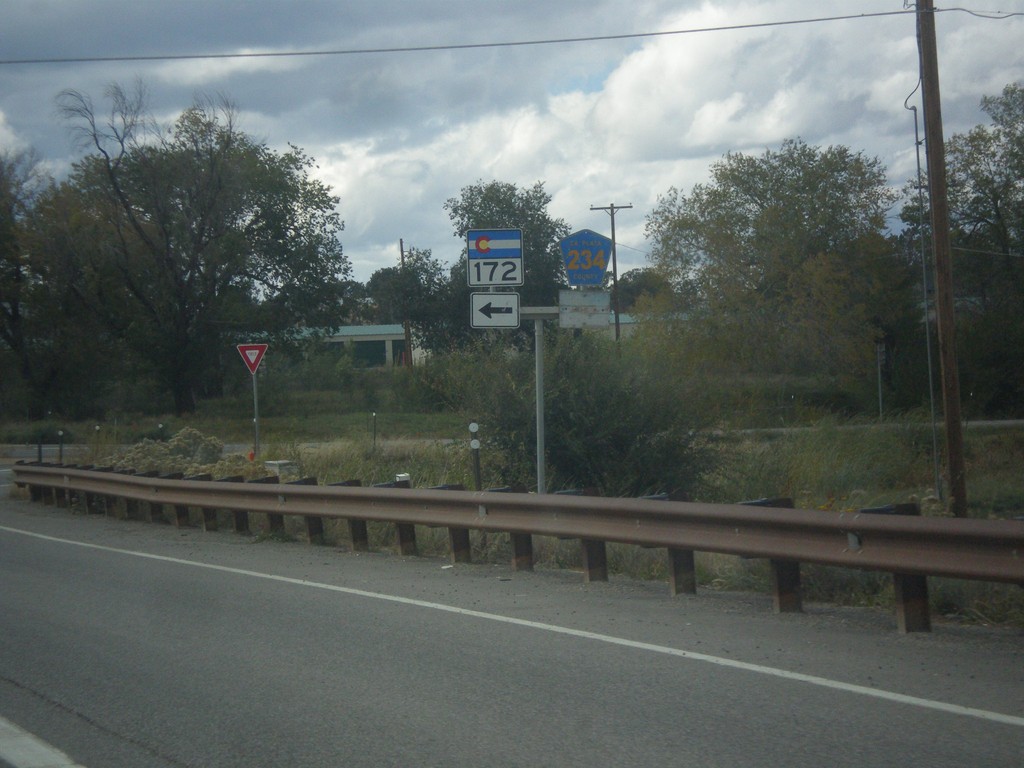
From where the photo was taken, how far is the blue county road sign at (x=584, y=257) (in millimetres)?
11719

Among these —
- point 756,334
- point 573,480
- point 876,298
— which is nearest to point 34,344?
point 756,334

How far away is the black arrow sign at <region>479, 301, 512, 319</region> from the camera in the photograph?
462 inches

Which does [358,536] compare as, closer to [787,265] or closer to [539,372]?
[539,372]

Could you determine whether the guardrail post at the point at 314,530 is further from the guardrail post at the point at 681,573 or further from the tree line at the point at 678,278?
the tree line at the point at 678,278

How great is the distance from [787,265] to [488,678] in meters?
43.1

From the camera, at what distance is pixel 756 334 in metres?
46.9

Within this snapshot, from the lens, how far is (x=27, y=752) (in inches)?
218

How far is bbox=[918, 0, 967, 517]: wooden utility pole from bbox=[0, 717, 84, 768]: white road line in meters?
14.3

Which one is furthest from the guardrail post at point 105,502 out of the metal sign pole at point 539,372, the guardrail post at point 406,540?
the metal sign pole at point 539,372

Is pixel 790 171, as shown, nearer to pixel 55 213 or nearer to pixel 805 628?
pixel 55 213

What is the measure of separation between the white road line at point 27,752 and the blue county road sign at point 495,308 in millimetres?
6788

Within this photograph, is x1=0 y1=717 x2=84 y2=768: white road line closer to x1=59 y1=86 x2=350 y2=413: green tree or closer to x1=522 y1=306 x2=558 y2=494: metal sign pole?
x1=522 y1=306 x2=558 y2=494: metal sign pole

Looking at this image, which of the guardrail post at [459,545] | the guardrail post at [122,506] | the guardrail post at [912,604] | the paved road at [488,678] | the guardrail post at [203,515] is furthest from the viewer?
the guardrail post at [122,506]

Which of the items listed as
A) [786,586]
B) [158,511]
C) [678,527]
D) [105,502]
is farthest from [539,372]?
[105,502]
